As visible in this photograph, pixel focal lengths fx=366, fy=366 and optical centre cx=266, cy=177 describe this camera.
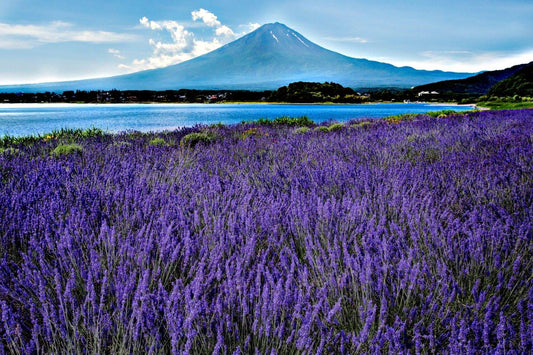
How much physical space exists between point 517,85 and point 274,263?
230 ft

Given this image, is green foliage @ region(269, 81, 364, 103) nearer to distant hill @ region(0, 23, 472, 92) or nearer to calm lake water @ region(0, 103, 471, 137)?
calm lake water @ region(0, 103, 471, 137)

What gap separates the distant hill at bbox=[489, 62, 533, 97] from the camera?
2101 inches

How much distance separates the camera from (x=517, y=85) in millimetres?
57625

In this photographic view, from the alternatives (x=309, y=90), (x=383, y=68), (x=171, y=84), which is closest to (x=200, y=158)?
(x=309, y=90)

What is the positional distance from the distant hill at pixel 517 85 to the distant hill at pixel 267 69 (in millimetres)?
93803

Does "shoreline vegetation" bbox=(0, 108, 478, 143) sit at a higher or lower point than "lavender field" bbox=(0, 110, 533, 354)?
higher

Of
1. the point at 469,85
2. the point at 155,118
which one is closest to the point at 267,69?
the point at 469,85

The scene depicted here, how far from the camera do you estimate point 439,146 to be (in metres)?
4.63

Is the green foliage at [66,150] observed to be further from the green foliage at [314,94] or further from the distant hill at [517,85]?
the distant hill at [517,85]

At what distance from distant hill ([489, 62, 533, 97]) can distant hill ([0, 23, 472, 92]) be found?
93.8 m

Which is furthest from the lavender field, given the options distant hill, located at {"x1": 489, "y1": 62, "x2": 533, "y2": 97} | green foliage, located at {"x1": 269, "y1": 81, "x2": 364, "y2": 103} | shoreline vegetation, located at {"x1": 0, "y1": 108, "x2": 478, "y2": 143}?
distant hill, located at {"x1": 489, "y1": 62, "x2": 533, "y2": 97}

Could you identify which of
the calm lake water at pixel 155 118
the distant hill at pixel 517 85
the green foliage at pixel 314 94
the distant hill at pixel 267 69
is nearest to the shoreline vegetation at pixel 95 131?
the calm lake water at pixel 155 118

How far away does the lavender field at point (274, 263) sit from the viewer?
3.52 feet

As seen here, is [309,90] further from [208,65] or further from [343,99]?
[208,65]
